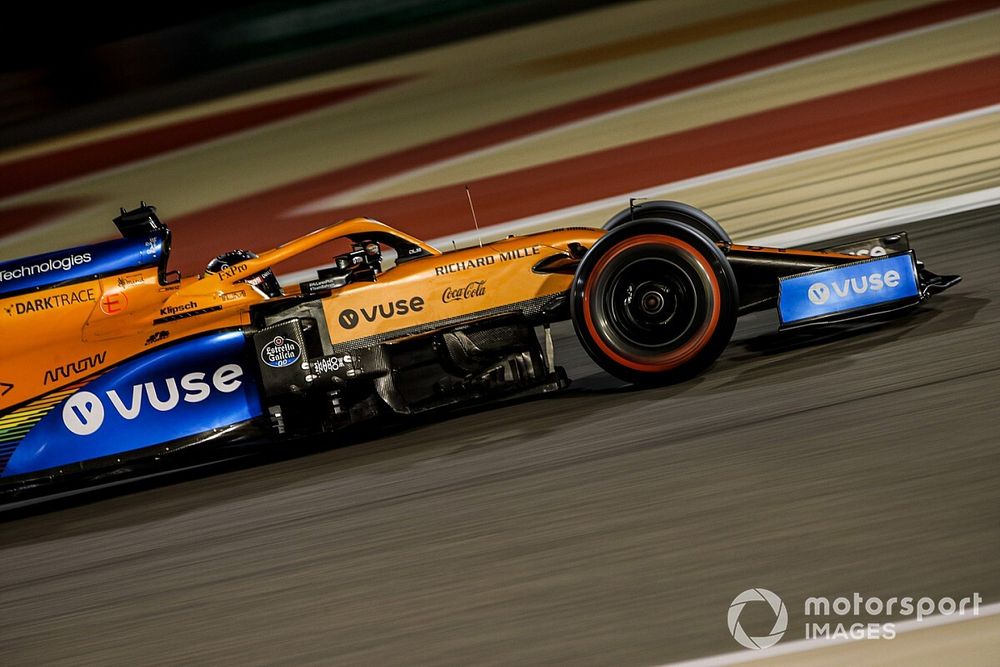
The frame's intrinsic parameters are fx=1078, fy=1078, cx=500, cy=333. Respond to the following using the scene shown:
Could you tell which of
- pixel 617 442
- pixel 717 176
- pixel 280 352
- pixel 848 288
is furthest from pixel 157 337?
pixel 717 176

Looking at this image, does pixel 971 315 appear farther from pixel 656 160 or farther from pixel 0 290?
pixel 656 160

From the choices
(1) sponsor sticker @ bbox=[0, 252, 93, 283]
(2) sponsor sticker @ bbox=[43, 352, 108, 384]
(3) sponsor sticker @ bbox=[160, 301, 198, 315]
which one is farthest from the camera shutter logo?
(1) sponsor sticker @ bbox=[0, 252, 93, 283]

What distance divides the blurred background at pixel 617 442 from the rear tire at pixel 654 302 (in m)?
0.16

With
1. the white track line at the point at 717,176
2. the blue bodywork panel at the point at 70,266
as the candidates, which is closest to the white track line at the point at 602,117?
the white track line at the point at 717,176

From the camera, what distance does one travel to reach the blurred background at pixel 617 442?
2977 millimetres

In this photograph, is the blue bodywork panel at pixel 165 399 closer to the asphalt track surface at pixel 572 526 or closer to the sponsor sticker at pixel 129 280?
the asphalt track surface at pixel 572 526

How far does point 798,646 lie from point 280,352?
10.2 feet

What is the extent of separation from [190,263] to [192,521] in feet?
21.7

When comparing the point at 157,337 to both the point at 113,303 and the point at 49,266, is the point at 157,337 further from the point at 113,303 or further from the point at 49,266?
the point at 49,266

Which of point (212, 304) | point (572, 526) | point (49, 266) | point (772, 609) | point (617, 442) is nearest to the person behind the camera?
point (772, 609)

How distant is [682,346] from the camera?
4855mm

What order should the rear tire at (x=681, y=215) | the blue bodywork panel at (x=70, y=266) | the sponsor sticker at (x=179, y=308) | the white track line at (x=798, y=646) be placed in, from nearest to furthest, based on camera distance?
the white track line at (x=798, y=646) < the sponsor sticker at (x=179, y=308) < the blue bodywork panel at (x=70, y=266) < the rear tire at (x=681, y=215)

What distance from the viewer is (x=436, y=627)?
3049 millimetres

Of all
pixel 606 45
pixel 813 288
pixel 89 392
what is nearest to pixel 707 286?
pixel 813 288
